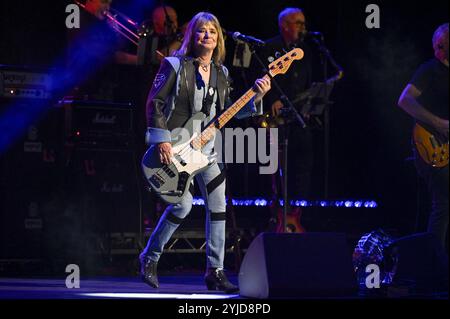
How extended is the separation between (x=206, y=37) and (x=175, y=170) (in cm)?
98

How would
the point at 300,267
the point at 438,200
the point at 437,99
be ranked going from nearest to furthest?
the point at 300,267, the point at 438,200, the point at 437,99

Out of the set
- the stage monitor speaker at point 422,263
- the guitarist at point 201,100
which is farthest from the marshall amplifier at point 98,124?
the stage monitor speaker at point 422,263

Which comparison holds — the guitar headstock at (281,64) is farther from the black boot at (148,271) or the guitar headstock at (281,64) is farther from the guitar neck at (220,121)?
the black boot at (148,271)

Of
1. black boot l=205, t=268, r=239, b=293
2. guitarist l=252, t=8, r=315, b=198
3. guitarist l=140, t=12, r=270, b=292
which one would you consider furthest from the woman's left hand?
guitarist l=252, t=8, r=315, b=198

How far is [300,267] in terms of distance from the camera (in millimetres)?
5449

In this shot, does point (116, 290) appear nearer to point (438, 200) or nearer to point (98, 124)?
point (98, 124)

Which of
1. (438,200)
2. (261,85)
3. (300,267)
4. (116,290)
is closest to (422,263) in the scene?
(300,267)

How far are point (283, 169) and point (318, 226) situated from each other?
4.68 ft

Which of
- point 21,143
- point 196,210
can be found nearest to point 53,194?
point 21,143

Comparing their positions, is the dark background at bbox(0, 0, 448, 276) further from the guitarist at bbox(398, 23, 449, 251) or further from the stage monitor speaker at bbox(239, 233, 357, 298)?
the stage monitor speaker at bbox(239, 233, 357, 298)

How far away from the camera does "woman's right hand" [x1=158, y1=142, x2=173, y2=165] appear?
589 centimetres

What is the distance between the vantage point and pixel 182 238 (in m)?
8.80

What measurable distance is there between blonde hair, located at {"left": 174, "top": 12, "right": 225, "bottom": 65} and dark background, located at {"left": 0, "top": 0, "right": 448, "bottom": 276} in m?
3.03

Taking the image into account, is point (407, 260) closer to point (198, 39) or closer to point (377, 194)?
point (198, 39)
